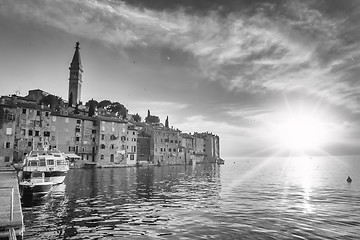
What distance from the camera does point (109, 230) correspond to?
15.0 metres

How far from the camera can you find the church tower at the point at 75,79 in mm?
114625

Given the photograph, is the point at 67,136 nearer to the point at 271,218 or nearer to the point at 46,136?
the point at 46,136

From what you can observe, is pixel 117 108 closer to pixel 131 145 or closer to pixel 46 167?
pixel 131 145

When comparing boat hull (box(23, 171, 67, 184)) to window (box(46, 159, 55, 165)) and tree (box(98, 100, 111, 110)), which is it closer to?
window (box(46, 159, 55, 165))

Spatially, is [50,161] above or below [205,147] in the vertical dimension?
below

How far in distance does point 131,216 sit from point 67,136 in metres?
64.5

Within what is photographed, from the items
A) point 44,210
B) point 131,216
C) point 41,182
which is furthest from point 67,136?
point 131,216

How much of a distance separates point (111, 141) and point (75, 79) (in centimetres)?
4542

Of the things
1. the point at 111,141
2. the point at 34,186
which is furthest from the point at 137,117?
the point at 34,186

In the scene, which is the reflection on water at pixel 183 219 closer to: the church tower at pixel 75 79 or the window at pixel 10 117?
the window at pixel 10 117

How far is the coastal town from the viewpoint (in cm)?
6560

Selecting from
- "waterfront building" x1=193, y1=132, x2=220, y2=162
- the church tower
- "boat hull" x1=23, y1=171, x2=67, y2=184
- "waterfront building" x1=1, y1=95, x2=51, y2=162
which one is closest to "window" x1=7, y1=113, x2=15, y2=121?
"waterfront building" x1=1, y1=95, x2=51, y2=162

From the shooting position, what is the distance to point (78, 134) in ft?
Answer: 259

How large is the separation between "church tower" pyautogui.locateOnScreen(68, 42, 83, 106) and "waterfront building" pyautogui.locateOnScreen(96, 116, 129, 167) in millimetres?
34420
